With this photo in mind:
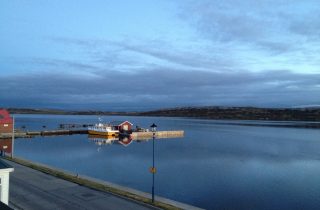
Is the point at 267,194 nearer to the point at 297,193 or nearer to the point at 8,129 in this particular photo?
the point at 297,193

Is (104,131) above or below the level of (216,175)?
above

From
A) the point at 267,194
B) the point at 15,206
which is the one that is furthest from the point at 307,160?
the point at 15,206

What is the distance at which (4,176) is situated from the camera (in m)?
12.7

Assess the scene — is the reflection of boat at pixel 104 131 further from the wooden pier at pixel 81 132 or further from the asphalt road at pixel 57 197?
the asphalt road at pixel 57 197

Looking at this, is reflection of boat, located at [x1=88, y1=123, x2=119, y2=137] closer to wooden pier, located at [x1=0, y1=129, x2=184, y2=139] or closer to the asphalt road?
wooden pier, located at [x1=0, y1=129, x2=184, y2=139]

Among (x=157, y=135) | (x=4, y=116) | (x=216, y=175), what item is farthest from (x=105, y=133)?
(x=216, y=175)

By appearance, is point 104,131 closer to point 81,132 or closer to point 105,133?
point 105,133

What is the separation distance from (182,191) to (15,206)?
12.9 m

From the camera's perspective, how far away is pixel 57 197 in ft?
60.0

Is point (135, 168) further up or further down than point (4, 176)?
further down

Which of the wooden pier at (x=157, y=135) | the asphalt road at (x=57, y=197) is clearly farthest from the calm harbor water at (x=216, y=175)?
the wooden pier at (x=157, y=135)

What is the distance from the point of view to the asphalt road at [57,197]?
16.8m

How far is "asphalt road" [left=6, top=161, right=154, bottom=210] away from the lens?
55.2 ft

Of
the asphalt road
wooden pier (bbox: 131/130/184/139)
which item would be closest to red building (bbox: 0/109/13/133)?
wooden pier (bbox: 131/130/184/139)
